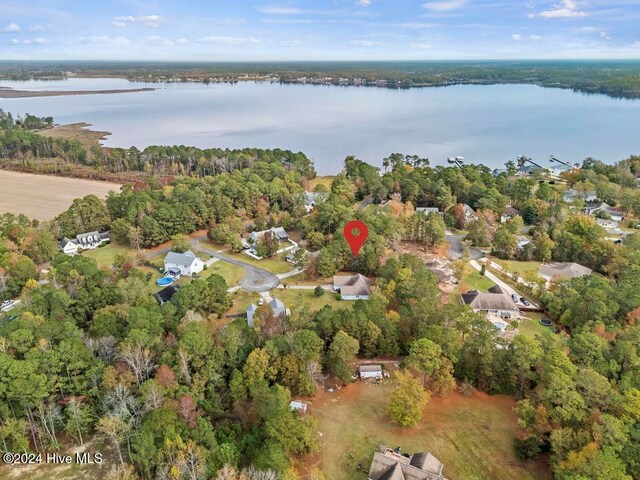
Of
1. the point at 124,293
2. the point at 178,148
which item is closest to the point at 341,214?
the point at 124,293

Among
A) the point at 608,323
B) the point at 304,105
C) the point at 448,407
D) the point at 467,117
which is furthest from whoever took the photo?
the point at 304,105

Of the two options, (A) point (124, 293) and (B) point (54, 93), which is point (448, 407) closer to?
(A) point (124, 293)

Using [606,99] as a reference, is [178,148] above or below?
below

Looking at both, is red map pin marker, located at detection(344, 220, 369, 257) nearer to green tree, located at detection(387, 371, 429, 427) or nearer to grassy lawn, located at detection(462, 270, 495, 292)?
grassy lawn, located at detection(462, 270, 495, 292)

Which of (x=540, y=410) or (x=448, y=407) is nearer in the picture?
(x=540, y=410)

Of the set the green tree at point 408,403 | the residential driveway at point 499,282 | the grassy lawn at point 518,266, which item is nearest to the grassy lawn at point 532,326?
the residential driveway at point 499,282

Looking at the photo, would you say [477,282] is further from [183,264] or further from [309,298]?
[183,264]

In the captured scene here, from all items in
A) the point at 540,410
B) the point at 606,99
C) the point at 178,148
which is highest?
the point at 606,99
